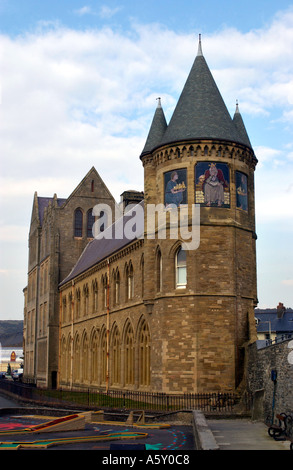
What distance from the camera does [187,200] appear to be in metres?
30.8

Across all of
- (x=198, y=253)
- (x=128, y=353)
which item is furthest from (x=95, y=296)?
(x=198, y=253)

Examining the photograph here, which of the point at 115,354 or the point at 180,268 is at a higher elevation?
the point at 180,268

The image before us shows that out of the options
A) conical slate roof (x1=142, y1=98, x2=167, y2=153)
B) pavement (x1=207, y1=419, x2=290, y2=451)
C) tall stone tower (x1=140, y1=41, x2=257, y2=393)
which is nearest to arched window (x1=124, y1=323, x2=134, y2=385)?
tall stone tower (x1=140, y1=41, x2=257, y2=393)

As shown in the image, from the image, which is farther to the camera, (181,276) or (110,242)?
(110,242)

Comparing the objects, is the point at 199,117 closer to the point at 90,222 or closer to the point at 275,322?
the point at 90,222

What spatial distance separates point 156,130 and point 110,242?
1682 cm

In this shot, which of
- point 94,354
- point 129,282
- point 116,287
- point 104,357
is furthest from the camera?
point 94,354

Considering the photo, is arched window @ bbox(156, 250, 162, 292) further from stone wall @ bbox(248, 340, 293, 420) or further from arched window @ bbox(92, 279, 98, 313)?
arched window @ bbox(92, 279, 98, 313)

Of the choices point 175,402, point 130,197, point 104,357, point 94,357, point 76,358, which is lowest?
point 175,402

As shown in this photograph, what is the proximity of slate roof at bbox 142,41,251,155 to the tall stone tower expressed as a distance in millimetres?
58

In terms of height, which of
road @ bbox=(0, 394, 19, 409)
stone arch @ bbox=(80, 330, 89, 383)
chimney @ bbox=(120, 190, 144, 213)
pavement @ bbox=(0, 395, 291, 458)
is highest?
chimney @ bbox=(120, 190, 144, 213)

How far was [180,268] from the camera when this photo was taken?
31.2 m

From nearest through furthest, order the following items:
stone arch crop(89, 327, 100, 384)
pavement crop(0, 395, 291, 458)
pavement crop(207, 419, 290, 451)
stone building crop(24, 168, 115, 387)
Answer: pavement crop(207, 419, 290, 451), pavement crop(0, 395, 291, 458), stone arch crop(89, 327, 100, 384), stone building crop(24, 168, 115, 387)

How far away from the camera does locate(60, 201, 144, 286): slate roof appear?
4028 cm
